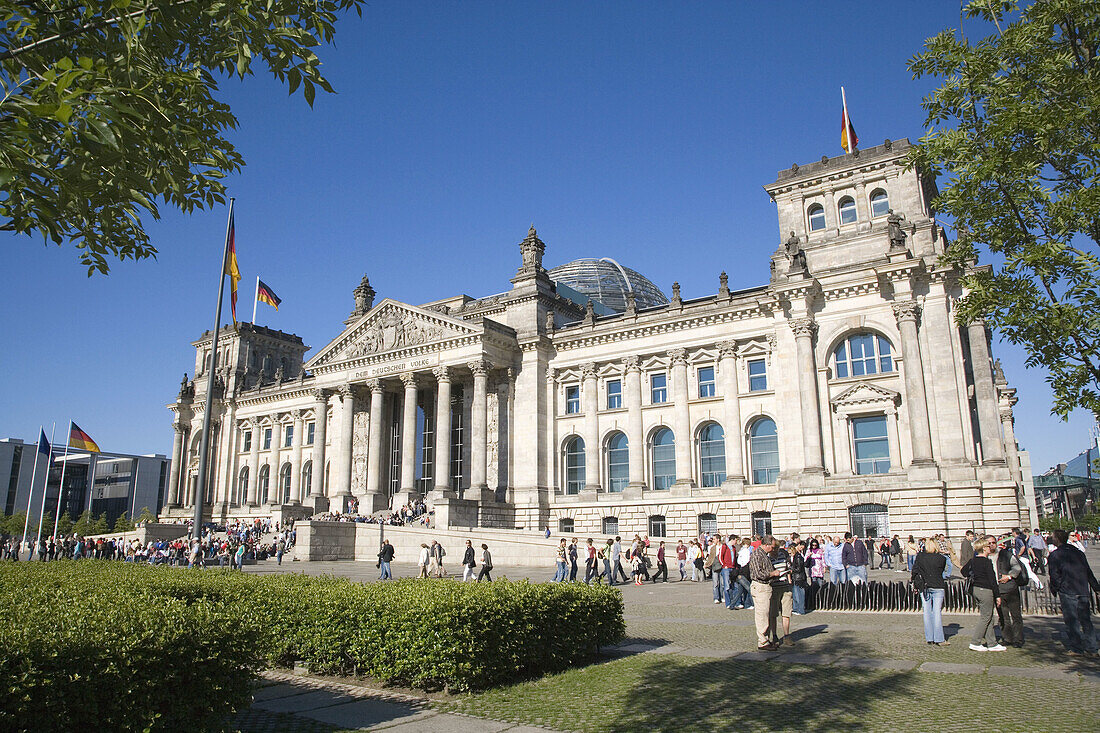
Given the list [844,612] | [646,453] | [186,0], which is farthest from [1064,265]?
[646,453]

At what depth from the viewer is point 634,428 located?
4762 cm

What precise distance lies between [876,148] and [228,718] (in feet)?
145

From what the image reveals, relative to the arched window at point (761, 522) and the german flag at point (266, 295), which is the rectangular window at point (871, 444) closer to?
the arched window at point (761, 522)

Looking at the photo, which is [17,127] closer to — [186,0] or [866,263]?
[186,0]

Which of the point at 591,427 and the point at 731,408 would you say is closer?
the point at 731,408

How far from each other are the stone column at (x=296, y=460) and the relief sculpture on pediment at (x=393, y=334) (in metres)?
13.7

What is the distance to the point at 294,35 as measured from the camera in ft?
23.6

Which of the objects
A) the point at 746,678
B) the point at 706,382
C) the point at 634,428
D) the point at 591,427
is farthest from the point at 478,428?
the point at 746,678

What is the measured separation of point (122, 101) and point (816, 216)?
43324 millimetres

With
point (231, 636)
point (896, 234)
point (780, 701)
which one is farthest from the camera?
point (896, 234)

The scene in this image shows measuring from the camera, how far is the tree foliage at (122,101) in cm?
599

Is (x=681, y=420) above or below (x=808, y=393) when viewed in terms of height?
below

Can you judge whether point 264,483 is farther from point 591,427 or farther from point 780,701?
point 780,701

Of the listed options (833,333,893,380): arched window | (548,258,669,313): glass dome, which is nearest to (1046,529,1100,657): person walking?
(833,333,893,380): arched window
